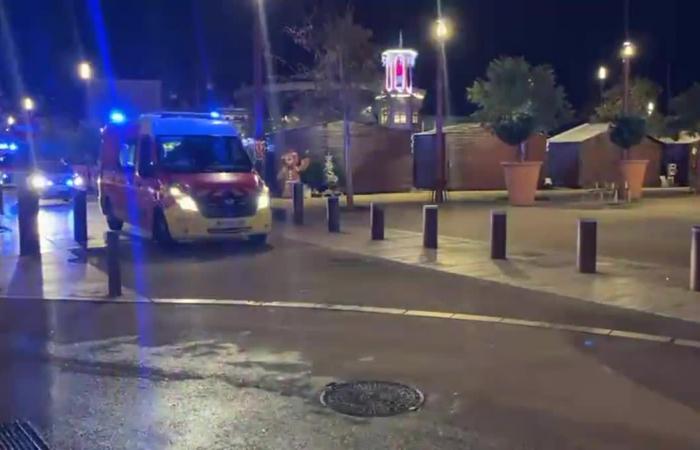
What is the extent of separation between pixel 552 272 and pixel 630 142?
60.3ft

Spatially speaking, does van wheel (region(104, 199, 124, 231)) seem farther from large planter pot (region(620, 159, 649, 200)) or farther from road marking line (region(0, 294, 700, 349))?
large planter pot (region(620, 159, 649, 200))

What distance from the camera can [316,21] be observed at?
39125 millimetres

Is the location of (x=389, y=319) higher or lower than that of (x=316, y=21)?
lower

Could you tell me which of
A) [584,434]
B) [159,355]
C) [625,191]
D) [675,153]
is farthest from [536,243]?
[675,153]

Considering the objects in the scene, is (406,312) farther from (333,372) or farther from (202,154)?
(202,154)

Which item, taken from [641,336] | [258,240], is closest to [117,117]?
[258,240]

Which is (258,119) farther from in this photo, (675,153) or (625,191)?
(675,153)

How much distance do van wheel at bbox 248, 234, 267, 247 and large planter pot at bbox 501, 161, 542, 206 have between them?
11231 mm

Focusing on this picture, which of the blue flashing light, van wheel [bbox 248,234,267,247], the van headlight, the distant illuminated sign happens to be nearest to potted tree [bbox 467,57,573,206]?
the blue flashing light

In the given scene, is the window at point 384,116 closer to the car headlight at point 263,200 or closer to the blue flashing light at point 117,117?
the blue flashing light at point 117,117

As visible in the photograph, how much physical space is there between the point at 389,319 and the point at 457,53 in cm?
5715

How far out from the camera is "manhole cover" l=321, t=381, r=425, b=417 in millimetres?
6246

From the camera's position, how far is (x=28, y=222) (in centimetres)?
1538

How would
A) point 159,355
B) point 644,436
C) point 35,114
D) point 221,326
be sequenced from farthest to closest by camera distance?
point 35,114 < point 221,326 < point 159,355 < point 644,436
